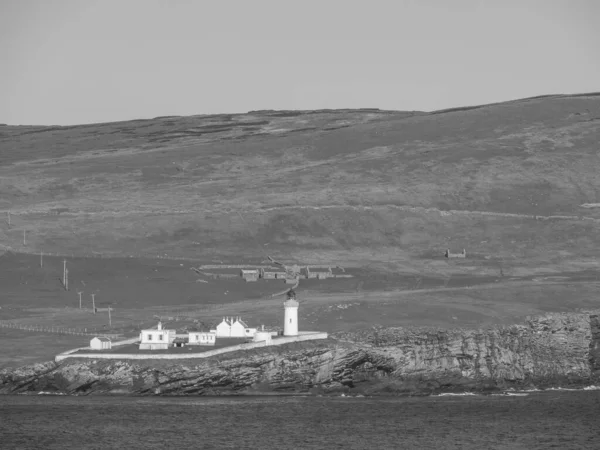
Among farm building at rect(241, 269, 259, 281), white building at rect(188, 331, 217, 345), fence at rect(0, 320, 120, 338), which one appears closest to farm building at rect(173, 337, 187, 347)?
white building at rect(188, 331, 217, 345)

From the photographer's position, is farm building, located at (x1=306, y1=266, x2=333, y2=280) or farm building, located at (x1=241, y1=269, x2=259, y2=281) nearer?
farm building, located at (x1=241, y1=269, x2=259, y2=281)

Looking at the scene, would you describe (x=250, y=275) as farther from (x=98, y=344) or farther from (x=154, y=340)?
(x=98, y=344)

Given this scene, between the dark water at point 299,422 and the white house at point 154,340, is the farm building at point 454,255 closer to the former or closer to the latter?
the dark water at point 299,422

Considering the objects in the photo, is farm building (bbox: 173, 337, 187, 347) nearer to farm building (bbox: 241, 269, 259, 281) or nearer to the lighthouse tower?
the lighthouse tower

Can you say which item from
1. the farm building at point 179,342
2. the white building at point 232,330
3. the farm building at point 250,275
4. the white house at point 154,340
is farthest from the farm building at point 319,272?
the white house at point 154,340

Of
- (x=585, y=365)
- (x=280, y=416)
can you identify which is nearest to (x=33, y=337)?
(x=280, y=416)

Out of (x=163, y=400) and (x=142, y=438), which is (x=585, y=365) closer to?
(x=163, y=400)

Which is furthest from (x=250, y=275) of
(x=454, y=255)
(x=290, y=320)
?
(x=290, y=320)
